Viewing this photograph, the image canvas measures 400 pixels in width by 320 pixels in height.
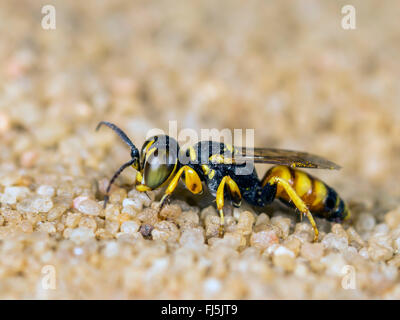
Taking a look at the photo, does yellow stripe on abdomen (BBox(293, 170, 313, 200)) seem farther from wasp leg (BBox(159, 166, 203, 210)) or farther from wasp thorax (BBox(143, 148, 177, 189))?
wasp thorax (BBox(143, 148, 177, 189))

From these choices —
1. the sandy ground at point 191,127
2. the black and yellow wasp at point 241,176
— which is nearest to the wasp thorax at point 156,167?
the black and yellow wasp at point 241,176

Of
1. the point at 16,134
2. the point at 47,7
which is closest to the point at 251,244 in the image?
the point at 16,134

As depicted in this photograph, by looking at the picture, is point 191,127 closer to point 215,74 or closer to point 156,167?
point 215,74

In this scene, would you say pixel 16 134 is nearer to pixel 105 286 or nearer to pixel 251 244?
pixel 105 286

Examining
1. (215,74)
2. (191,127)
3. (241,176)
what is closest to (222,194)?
(241,176)

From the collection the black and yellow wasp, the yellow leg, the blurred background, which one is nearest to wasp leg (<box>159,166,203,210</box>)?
the black and yellow wasp
